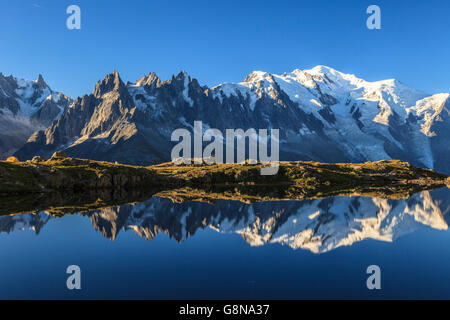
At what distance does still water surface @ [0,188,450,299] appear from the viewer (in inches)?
998

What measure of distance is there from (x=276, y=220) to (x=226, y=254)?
2214 centimetres

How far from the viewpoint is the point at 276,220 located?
56000 mm

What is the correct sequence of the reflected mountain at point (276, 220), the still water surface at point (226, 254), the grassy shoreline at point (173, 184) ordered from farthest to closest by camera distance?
1. the grassy shoreline at point (173, 184)
2. the reflected mountain at point (276, 220)
3. the still water surface at point (226, 254)

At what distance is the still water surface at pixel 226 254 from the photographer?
83.2ft

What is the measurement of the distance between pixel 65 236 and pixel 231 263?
2570cm

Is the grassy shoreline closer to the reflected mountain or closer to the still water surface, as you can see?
the reflected mountain

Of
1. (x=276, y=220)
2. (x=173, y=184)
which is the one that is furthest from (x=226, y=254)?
(x=173, y=184)

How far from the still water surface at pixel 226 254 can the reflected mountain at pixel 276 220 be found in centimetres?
20

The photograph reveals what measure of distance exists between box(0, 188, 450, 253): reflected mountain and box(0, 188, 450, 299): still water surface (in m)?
0.20

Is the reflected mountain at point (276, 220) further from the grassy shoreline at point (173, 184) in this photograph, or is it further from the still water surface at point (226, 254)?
the grassy shoreline at point (173, 184)

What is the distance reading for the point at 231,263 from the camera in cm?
3219

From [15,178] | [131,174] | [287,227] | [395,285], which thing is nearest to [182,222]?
[287,227]

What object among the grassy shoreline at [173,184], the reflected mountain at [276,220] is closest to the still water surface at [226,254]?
the reflected mountain at [276,220]
